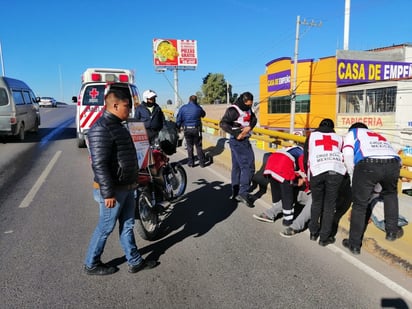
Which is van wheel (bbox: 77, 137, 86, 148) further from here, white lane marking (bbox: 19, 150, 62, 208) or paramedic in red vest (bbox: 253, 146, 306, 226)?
paramedic in red vest (bbox: 253, 146, 306, 226)

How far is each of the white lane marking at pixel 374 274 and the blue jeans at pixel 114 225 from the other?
2255mm

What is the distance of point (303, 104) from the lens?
3662 cm

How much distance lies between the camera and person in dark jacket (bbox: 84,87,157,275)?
2909mm

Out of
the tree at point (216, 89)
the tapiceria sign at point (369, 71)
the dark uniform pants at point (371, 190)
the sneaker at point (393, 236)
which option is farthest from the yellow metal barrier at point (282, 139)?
the tree at point (216, 89)

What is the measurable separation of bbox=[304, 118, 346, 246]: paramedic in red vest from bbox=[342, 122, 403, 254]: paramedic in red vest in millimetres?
136

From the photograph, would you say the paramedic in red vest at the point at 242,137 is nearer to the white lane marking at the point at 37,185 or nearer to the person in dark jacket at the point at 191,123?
the person in dark jacket at the point at 191,123

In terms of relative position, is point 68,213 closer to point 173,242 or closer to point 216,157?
point 173,242

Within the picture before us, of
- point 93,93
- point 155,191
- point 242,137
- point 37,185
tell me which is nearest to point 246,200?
point 242,137

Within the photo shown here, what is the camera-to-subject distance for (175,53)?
33.4 m

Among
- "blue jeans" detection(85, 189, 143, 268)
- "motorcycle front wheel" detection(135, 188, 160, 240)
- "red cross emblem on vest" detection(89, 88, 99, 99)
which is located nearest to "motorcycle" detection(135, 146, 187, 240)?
"motorcycle front wheel" detection(135, 188, 160, 240)

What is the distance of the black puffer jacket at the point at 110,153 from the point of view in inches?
114

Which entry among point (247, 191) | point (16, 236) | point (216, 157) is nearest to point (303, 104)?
point (216, 157)

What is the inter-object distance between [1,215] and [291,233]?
14.1ft

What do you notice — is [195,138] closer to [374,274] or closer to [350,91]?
[374,274]
